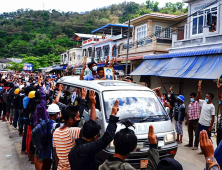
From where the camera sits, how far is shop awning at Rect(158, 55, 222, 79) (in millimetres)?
10368

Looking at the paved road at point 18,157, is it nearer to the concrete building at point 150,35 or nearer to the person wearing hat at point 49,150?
the person wearing hat at point 49,150

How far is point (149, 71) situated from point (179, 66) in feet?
8.17

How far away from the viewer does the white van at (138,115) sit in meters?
4.43

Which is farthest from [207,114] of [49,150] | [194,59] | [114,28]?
[114,28]

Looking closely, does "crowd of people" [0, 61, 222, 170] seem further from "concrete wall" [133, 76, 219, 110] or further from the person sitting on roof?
"concrete wall" [133, 76, 219, 110]

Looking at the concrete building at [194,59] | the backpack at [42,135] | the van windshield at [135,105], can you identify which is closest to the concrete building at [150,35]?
the concrete building at [194,59]

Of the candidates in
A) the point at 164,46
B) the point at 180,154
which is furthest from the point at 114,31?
the point at 180,154

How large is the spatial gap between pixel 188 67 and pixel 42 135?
31.9ft

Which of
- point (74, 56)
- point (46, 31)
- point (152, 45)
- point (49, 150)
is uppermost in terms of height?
point (46, 31)

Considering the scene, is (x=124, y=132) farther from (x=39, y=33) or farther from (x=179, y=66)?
(x=39, y=33)

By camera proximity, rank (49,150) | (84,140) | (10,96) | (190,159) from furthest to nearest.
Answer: (10,96) → (190,159) → (49,150) → (84,140)

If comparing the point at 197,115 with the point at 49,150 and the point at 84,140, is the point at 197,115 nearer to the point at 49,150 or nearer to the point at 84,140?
the point at 49,150

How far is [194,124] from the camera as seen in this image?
712 cm

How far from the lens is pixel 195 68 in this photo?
11570 mm
